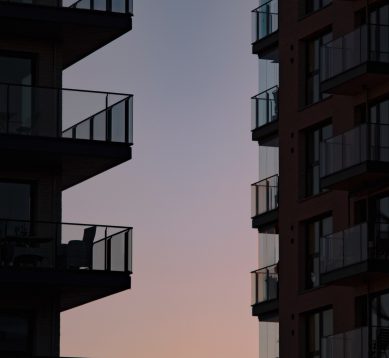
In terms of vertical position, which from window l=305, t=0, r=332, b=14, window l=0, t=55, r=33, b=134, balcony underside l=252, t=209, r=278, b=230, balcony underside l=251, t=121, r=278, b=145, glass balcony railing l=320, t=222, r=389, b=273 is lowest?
glass balcony railing l=320, t=222, r=389, b=273

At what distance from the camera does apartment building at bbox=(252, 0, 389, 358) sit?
189 feet

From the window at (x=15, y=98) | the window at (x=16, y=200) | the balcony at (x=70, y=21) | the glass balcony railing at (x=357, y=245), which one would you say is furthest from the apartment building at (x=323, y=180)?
the window at (x=15, y=98)

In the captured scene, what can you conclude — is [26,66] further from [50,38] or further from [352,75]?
[352,75]

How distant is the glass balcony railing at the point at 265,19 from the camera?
220 feet

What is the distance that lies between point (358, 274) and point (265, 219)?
10933 millimetres

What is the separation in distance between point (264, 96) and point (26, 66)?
17.9m

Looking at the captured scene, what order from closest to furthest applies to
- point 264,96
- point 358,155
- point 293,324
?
point 358,155 → point 293,324 → point 264,96

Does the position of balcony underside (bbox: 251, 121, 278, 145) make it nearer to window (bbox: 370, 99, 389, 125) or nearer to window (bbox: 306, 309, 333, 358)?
window (bbox: 306, 309, 333, 358)

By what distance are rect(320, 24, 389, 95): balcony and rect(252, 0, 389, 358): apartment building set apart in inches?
1.5

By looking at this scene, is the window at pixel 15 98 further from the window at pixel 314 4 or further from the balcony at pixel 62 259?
the window at pixel 314 4

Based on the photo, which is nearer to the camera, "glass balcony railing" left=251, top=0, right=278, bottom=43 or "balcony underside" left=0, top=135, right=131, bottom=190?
"balcony underside" left=0, top=135, right=131, bottom=190

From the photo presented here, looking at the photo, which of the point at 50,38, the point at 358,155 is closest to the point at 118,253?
the point at 50,38

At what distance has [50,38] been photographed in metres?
51.1

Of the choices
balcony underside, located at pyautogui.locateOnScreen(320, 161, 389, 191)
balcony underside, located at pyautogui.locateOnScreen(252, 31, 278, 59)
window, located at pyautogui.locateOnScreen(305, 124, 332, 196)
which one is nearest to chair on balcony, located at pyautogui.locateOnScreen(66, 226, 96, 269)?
balcony underside, located at pyautogui.locateOnScreen(320, 161, 389, 191)
